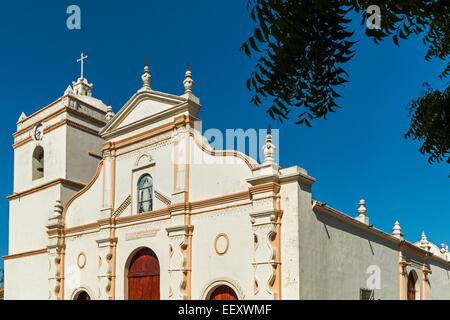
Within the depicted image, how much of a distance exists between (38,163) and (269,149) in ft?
44.3

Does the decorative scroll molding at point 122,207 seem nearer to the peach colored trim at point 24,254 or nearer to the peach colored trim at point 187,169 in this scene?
the peach colored trim at point 187,169

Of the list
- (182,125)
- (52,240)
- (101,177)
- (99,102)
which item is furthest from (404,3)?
(99,102)

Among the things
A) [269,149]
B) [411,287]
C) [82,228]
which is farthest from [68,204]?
[411,287]

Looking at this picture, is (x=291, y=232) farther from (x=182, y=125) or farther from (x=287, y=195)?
(x=182, y=125)

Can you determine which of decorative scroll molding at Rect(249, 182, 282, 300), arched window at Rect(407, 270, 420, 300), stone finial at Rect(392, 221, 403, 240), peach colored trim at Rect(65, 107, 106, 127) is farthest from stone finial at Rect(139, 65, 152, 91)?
arched window at Rect(407, 270, 420, 300)

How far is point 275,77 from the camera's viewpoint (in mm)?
5156

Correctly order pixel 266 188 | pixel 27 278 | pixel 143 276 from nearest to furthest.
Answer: pixel 266 188, pixel 143 276, pixel 27 278

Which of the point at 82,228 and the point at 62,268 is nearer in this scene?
the point at 82,228

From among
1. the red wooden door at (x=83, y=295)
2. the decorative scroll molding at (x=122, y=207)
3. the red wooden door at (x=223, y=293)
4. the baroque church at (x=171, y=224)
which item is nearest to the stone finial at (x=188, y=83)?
the baroque church at (x=171, y=224)

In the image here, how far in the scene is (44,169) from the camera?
70.5 feet

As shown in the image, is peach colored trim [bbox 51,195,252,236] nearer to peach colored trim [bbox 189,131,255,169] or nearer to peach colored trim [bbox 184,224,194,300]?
peach colored trim [bbox 184,224,194,300]

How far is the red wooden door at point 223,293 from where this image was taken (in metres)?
13.6

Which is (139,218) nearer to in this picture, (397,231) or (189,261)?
(189,261)
